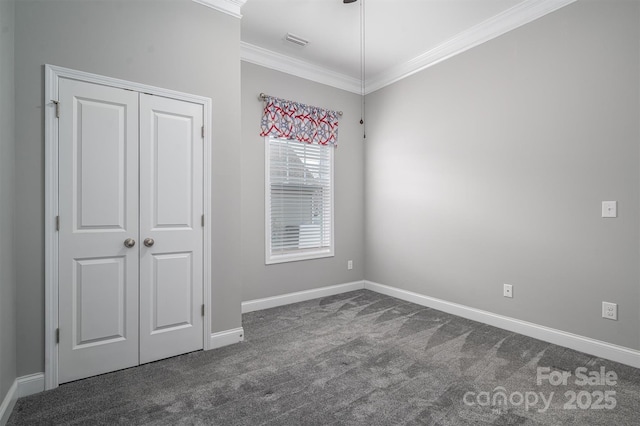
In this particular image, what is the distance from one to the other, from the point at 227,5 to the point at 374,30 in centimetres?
153

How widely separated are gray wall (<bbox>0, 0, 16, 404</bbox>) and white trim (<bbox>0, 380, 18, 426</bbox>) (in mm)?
37

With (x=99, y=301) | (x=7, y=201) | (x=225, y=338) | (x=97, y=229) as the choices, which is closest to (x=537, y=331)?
(x=225, y=338)

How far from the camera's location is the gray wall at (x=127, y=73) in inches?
83.8

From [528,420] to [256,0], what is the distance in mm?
→ 3740

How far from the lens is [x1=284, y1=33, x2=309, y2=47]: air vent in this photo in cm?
362

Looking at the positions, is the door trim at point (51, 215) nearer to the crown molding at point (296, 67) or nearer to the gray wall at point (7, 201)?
the gray wall at point (7, 201)

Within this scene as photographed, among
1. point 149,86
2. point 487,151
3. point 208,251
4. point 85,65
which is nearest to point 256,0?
point 149,86

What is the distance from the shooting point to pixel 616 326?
2.61 m

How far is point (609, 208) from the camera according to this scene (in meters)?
2.63

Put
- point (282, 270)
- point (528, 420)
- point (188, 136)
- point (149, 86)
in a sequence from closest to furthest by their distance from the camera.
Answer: point (528, 420) → point (149, 86) → point (188, 136) → point (282, 270)

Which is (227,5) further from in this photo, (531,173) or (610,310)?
(610,310)

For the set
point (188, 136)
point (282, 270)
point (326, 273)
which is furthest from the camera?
point (326, 273)

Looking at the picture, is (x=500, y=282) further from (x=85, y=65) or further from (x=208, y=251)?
(x=85, y=65)

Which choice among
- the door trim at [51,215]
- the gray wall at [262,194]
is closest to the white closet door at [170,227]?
the door trim at [51,215]
